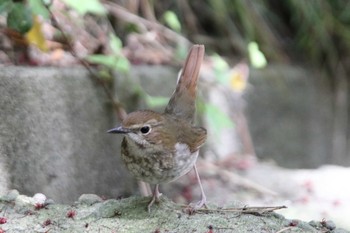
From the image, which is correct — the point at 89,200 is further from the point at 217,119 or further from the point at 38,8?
the point at 217,119

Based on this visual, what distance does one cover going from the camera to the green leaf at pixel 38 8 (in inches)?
160

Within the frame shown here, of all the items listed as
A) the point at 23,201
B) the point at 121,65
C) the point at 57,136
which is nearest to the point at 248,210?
the point at 23,201

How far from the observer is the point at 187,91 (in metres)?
4.21

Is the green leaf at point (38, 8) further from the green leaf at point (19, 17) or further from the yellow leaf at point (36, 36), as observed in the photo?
the yellow leaf at point (36, 36)

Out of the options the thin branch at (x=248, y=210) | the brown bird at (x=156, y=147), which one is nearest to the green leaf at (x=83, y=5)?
the brown bird at (x=156, y=147)

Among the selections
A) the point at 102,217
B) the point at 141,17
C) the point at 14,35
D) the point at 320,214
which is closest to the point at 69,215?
the point at 102,217

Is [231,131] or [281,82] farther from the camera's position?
[281,82]

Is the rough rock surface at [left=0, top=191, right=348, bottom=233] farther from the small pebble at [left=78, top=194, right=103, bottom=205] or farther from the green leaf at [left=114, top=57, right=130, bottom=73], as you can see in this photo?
the green leaf at [left=114, top=57, right=130, bottom=73]

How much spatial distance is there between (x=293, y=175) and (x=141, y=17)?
181 cm

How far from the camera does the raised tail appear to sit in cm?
408

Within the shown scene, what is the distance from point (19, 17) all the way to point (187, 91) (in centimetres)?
106

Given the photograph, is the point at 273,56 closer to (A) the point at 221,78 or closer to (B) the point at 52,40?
(A) the point at 221,78

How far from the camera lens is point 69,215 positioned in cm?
311

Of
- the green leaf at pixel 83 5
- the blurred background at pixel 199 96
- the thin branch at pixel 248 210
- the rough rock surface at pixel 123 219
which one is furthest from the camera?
the green leaf at pixel 83 5
